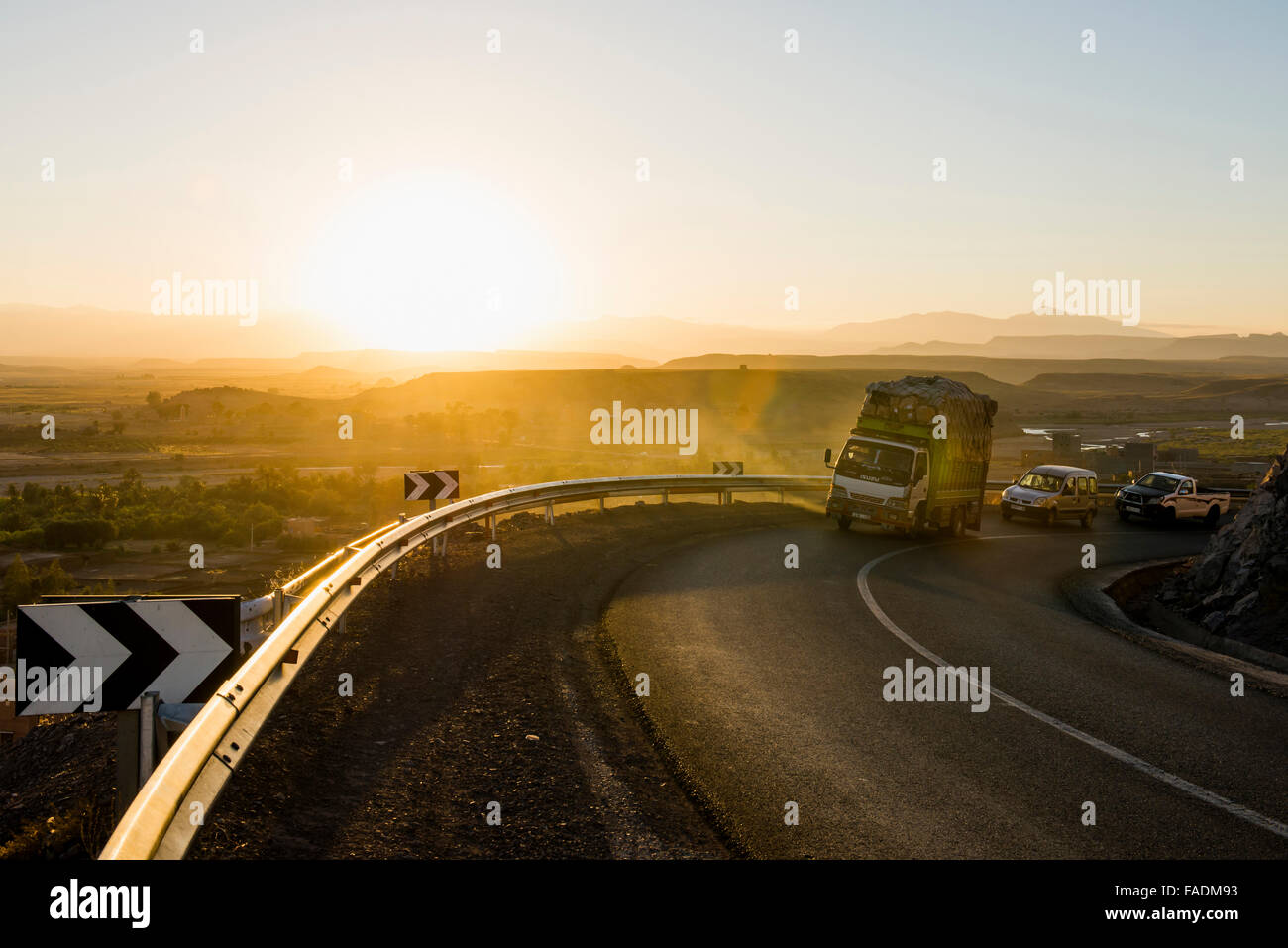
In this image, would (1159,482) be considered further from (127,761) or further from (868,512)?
(127,761)

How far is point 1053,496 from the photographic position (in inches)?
1163

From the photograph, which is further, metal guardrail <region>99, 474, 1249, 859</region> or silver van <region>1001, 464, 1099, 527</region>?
silver van <region>1001, 464, 1099, 527</region>

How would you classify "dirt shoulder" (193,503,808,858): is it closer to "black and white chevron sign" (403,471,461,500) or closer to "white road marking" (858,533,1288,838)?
"white road marking" (858,533,1288,838)

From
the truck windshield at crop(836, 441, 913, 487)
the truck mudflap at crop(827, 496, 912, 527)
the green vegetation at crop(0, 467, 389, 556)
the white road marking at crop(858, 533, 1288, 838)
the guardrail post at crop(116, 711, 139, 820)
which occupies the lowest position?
the green vegetation at crop(0, 467, 389, 556)

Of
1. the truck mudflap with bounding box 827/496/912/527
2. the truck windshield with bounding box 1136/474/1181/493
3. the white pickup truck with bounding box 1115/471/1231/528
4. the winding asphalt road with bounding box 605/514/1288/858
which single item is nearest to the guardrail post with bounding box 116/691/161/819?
the winding asphalt road with bounding box 605/514/1288/858

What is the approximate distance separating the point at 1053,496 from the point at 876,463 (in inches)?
336

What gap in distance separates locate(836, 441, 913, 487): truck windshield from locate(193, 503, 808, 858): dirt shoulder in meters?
13.0

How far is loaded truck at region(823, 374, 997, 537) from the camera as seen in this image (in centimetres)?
2370

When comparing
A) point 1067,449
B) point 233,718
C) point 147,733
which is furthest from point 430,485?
point 1067,449

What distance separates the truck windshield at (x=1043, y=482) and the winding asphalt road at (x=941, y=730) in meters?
15.5

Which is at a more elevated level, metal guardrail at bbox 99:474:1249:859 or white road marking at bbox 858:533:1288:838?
metal guardrail at bbox 99:474:1249:859

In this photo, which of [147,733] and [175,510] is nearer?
[147,733]
